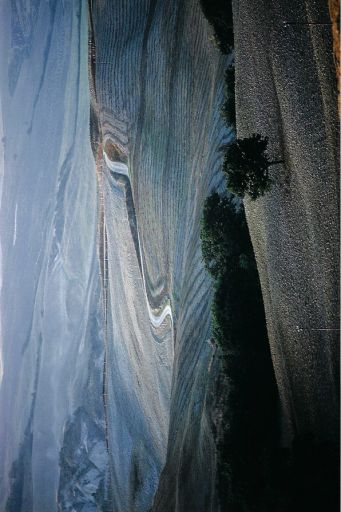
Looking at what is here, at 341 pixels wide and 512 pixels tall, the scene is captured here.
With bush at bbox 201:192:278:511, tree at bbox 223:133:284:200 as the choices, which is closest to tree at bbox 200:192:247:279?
bush at bbox 201:192:278:511

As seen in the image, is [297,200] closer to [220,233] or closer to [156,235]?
[220,233]

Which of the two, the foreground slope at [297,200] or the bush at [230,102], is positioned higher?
the bush at [230,102]

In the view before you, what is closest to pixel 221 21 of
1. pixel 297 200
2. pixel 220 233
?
pixel 220 233

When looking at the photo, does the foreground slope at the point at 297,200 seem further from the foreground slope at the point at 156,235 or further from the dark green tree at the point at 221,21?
the foreground slope at the point at 156,235

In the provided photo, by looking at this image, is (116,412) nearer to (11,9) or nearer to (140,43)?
(140,43)

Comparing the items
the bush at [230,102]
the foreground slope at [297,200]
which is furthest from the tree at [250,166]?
the bush at [230,102]

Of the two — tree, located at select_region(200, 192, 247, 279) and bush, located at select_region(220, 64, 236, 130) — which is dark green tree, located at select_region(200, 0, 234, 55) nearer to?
bush, located at select_region(220, 64, 236, 130)
